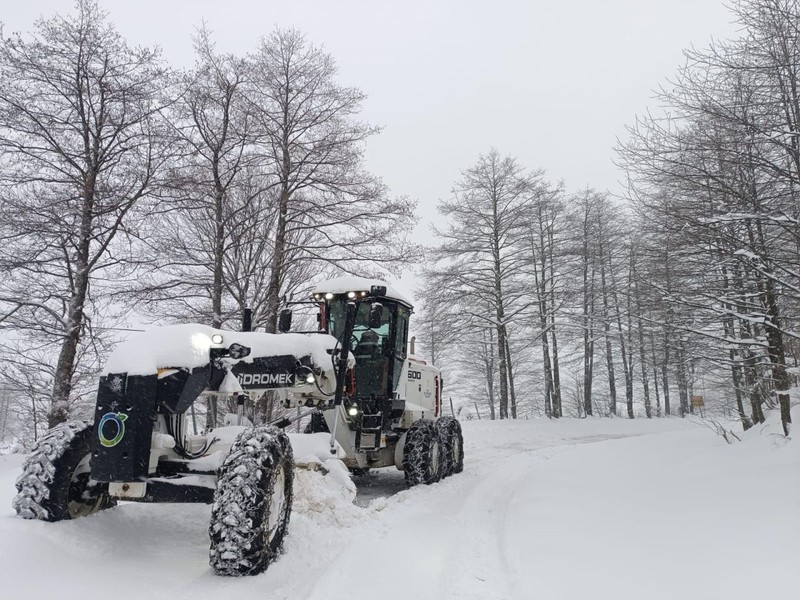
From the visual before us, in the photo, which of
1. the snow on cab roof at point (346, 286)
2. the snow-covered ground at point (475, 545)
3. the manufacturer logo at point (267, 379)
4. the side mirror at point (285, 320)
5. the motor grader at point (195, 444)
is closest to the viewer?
the snow-covered ground at point (475, 545)

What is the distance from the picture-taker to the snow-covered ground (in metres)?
3.23

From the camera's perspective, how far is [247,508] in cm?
334

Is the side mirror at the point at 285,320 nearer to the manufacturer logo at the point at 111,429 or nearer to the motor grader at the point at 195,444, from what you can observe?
the motor grader at the point at 195,444

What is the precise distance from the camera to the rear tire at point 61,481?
135 inches

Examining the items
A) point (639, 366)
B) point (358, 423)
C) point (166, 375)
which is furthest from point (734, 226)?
point (639, 366)

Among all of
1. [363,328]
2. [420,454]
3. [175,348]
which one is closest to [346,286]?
[363,328]

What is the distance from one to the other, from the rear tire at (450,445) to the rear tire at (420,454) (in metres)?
0.48

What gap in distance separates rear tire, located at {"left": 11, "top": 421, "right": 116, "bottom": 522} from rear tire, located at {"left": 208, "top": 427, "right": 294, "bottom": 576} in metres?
1.04

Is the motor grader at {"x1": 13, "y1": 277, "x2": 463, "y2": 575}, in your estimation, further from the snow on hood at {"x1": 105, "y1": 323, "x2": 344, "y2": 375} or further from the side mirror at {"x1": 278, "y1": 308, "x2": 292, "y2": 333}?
the side mirror at {"x1": 278, "y1": 308, "x2": 292, "y2": 333}

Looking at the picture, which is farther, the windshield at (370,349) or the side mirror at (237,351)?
the windshield at (370,349)

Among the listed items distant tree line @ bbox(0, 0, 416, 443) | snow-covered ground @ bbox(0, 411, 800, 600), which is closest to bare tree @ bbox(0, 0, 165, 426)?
distant tree line @ bbox(0, 0, 416, 443)

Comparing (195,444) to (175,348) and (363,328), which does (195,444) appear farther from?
(363,328)

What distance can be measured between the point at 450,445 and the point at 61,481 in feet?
20.6

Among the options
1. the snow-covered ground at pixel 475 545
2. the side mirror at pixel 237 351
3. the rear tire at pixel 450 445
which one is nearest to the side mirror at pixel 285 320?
the snow-covered ground at pixel 475 545
